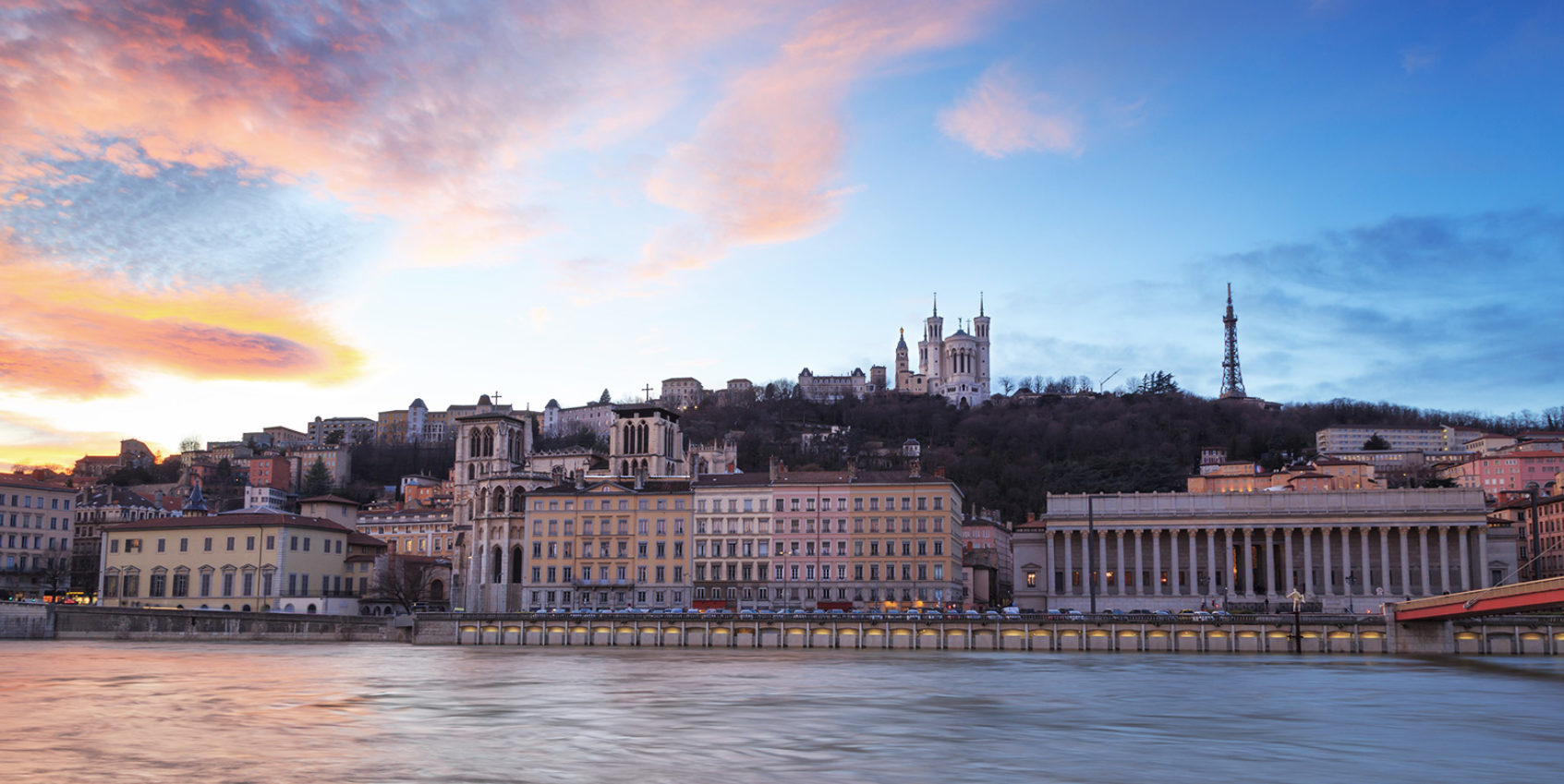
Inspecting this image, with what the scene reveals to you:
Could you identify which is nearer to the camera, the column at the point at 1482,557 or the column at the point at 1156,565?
the column at the point at 1482,557

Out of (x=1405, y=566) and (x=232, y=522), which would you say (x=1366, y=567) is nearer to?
(x=1405, y=566)

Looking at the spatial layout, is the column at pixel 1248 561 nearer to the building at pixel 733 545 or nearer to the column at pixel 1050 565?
the column at pixel 1050 565

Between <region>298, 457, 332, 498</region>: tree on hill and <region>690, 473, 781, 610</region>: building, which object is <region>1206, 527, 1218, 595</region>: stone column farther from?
<region>298, 457, 332, 498</region>: tree on hill

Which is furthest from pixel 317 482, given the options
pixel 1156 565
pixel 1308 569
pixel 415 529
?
pixel 1308 569

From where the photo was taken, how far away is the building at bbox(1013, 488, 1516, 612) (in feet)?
364

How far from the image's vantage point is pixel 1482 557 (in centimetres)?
10912

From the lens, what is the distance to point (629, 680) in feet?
186

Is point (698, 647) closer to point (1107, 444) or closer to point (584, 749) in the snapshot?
point (584, 749)

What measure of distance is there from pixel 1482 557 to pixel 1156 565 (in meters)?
27.2

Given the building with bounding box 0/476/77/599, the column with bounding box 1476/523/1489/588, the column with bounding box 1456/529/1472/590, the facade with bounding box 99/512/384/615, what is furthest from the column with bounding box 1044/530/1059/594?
the building with bounding box 0/476/77/599

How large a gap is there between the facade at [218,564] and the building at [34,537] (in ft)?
37.1

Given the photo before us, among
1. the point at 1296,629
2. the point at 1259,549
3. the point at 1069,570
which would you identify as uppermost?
the point at 1259,549

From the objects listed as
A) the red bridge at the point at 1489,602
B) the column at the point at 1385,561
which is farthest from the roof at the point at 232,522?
the column at the point at 1385,561

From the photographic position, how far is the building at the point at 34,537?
112m
